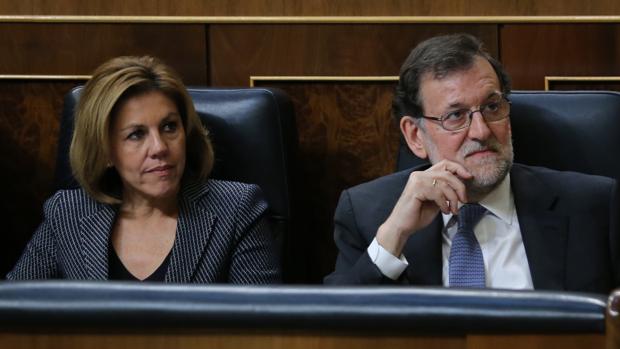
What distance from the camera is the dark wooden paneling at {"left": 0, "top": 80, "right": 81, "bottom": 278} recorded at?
2295mm

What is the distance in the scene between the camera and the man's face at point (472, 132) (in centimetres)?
158

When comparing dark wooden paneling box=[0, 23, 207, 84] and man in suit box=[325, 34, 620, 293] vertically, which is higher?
dark wooden paneling box=[0, 23, 207, 84]

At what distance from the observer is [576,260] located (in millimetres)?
1571

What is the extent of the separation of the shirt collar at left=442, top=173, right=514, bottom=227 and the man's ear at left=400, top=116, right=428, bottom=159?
12 cm

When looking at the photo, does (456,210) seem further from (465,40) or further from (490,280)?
(465,40)

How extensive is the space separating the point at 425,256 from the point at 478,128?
0.20m

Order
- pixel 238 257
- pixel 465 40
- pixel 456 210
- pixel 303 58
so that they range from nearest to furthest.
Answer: pixel 456 210
pixel 465 40
pixel 238 257
pixel 303 58

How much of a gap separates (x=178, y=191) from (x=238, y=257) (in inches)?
6.5

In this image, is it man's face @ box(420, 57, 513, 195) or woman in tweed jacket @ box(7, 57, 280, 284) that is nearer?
man's face @ box(420, 57, 513, 195)

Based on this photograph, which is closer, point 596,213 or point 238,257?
point 596,213

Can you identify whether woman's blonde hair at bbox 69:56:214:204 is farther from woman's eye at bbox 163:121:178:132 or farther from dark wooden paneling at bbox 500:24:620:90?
dark wooden paneling at bbox 500:24:620:90
